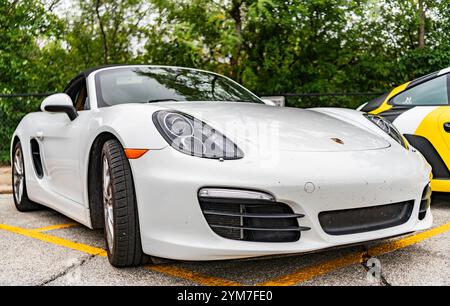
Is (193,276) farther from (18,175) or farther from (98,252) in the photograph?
(18,175)

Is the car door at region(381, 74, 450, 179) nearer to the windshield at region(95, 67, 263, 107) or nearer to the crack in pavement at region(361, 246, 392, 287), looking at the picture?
the windshield at region(95, 67, 263, 107)

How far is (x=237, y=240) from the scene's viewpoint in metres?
2.44

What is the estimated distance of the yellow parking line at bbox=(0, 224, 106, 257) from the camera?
3.30 m

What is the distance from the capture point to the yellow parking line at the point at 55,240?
10.8ft

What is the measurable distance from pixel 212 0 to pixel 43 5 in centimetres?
376

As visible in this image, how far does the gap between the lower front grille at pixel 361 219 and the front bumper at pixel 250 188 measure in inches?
1.2

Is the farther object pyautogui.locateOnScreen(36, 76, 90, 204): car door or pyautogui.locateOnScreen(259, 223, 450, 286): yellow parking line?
pyautogui.locateOnScreen(36, 76, 90, 204): car door

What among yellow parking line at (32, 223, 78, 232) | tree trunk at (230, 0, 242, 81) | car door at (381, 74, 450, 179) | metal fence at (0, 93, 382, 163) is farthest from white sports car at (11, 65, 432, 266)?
metal fence at (0, 93, 382, 163)

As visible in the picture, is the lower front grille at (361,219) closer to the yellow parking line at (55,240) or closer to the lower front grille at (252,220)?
the lower front grille at (252,220)

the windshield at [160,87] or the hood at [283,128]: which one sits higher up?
the windshield at [160,87]

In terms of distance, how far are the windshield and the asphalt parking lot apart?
1012 millimetres

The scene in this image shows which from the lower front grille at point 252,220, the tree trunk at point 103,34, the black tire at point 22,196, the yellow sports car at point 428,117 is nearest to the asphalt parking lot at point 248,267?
the lower front grille at point 252,220

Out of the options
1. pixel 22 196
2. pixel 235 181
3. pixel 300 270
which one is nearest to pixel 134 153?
pixel 235 181

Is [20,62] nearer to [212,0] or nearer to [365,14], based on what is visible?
[212,0]
